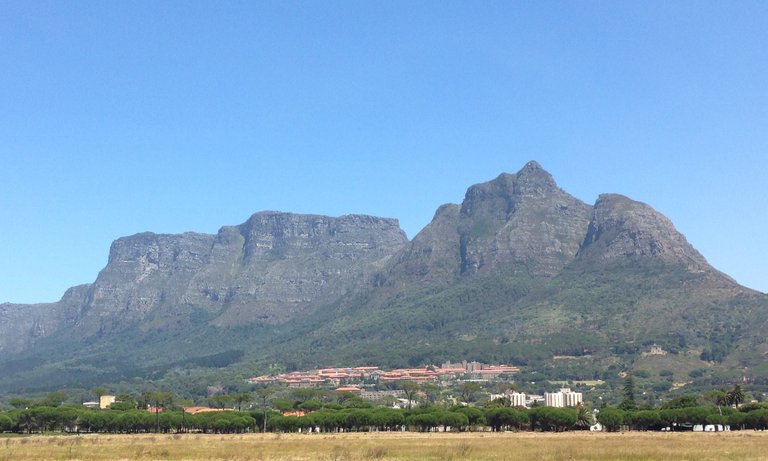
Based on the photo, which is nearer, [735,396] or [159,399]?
[735,396]

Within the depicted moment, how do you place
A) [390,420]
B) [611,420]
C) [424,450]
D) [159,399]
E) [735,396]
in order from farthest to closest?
[159,399]
[735,396]
[390,420]
[611,420]
[424,450]

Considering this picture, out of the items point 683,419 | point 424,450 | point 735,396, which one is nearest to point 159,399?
point 683,419

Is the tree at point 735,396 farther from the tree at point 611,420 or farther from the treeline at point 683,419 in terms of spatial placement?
the tree at point 611,420

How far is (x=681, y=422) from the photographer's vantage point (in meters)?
125

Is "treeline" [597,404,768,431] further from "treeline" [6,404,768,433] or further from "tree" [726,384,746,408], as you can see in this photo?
"tree" [726,384,746,408]

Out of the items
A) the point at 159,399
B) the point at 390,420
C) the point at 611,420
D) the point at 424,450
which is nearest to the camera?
the point at 424,450

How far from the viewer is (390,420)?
127 meters

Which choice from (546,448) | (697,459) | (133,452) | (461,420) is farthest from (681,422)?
(133,452)

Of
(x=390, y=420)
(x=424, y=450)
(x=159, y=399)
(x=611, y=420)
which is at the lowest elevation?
(x=424, y=450)

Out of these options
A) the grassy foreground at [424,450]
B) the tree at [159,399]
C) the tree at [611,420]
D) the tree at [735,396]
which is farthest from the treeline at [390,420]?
the tree at [159,399]

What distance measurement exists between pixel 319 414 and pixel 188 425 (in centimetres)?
1725

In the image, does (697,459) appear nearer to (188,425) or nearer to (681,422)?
(681,422)

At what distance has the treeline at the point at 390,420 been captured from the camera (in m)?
124

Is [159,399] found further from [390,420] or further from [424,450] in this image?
[424,450]
